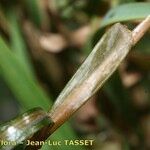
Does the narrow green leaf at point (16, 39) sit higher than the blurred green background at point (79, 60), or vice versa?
the narrow green leaf at point (16, 39)

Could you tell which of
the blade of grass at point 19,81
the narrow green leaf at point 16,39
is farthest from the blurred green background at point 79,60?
the blade of grass at point 19,81

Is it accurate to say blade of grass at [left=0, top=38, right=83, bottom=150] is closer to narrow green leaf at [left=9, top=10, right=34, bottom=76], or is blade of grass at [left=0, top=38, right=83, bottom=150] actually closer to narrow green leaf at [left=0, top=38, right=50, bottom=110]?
narrow green leaf at [left=0, top=38, right=50, bottom=110]

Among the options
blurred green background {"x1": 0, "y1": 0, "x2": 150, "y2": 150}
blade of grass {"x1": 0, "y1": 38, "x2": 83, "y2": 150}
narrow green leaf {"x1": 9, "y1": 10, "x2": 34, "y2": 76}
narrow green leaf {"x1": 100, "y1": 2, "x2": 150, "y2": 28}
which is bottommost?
blurred green background {"x1": 0, "y1": 0, "x2": 150, "y2": 150}

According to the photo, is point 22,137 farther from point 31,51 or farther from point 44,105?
point 31,51

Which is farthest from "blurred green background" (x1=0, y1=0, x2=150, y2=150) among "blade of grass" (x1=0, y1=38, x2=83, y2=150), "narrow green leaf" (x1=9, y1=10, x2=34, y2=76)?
"blade of grass" (x1=0, y1=38, x2=83, y2=150)

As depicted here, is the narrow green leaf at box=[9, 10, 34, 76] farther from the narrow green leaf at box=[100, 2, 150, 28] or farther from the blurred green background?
the narrow green leaf at box=[100, 2, 150, 28]

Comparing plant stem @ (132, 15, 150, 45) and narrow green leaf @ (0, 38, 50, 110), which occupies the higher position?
plant stem @ (132, 15, 150, 45)

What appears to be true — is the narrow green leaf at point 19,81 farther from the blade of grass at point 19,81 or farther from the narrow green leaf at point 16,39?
the narrow green leaf at point 16,39

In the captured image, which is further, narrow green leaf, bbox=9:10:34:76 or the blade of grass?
narrow green leaf, bbox=9:10:34:76
